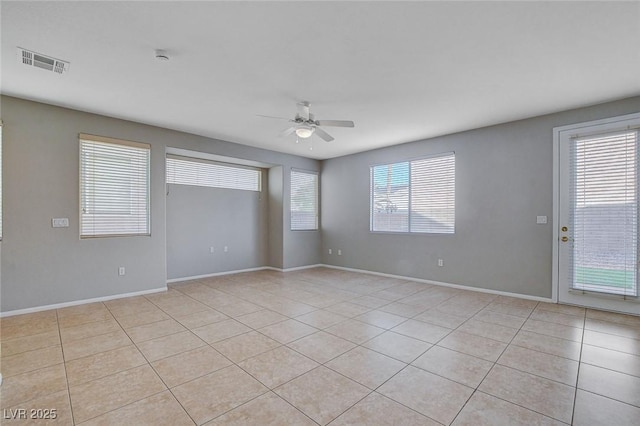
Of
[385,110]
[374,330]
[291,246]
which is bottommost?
[374,330]

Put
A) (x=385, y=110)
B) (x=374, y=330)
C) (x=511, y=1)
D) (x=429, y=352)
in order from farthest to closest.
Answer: (x=385, y=110) → (x=374, y=330) → (x=429, y=352) → (x=511, y=1)

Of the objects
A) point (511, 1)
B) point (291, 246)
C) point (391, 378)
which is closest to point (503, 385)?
point (391, 378)

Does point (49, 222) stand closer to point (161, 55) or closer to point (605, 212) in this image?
point (161, 55)

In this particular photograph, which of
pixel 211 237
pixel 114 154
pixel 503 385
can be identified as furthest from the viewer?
pixel 211 237

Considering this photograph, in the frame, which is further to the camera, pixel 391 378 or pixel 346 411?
pixel 391 378

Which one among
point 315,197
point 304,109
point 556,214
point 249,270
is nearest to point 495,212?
point 556,214

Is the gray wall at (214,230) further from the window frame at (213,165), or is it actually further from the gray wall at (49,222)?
the gray wall at (49,222)

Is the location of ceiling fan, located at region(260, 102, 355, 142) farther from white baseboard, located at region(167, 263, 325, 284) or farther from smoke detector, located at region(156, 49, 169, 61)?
white baseboard, located at region(167, 263, 325, 284)

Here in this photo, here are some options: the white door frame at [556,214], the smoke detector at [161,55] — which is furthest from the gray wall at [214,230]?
the white door frame at [556,214]

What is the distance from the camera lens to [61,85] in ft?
11.0

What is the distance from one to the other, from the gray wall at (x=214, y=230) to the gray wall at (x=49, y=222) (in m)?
0.77

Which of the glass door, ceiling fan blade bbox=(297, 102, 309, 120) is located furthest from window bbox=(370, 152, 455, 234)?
ceiling fan blade bbox=(297, 102, 309, 120)

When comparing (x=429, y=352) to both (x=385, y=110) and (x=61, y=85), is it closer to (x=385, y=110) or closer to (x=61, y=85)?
(x=385, y=110)

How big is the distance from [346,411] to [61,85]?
14.7 feet
